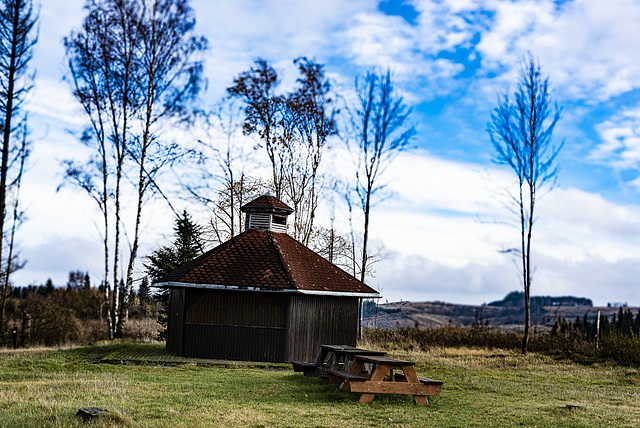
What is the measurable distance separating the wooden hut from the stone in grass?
27.8 ft

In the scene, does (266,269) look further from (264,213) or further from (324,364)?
(324,364)

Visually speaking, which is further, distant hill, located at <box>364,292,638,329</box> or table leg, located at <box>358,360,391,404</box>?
distant hill, located at <box>364,292,638,329</box>

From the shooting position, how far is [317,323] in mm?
17188

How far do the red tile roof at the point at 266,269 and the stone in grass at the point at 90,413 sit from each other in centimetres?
852

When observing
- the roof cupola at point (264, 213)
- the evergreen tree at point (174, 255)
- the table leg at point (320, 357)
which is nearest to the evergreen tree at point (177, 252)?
the evergreen tree at point (174, 255)

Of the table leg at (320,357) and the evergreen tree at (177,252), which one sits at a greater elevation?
the evergreen tree at (177,252)

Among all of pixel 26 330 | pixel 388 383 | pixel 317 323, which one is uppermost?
pixel 317 323

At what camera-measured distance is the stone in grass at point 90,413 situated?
761 centimetres

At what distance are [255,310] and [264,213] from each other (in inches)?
146

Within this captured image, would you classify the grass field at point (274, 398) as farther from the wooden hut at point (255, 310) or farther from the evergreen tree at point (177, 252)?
the evergreen tree at point (177, 252)

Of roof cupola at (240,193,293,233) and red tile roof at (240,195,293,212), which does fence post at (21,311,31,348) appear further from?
red tile roof at (240,195,293,212)

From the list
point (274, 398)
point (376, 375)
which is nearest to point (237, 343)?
point (274, 398)

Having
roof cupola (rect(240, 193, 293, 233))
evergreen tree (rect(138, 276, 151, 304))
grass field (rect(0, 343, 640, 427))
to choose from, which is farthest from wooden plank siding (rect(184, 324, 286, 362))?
evergreen tree (rect(138, 276, 151, 304))

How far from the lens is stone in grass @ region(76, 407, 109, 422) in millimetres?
7609
